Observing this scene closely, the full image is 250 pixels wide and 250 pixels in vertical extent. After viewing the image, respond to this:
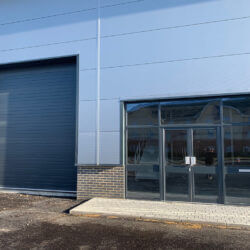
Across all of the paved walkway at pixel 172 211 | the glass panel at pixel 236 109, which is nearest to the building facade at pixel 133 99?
the glass panel at pixel 236 109

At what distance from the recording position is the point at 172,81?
7.86 metres

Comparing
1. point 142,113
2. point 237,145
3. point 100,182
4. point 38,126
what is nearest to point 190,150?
point 237,145

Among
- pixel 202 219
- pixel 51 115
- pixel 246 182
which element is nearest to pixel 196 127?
pixel 246 182

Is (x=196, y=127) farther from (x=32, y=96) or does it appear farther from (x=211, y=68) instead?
(x=32, y=96)

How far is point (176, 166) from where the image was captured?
777cm

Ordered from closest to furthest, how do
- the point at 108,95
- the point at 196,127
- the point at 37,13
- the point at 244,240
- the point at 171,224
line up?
the point at 244,240 < the point at 171,224 < the point at 196,127 < the point at 108,95 < the point at 37,13

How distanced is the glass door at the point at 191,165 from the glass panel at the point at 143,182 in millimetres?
347

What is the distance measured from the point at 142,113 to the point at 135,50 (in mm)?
2214

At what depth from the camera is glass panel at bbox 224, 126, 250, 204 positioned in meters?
7.18

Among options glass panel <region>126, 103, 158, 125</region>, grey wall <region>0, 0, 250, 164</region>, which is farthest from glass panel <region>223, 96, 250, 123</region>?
glass panel <region>126, 103, 158, 125</region>

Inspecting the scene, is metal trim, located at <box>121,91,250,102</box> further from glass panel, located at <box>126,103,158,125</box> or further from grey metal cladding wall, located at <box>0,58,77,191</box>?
grey metal cladding wall, located at <box>0,58,77,191</box>

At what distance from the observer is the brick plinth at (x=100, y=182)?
8.08 meters

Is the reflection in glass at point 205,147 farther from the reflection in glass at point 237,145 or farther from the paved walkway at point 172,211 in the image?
the paved walkway at point 172,211

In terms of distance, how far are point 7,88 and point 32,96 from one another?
4.60 feet
